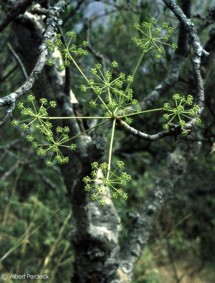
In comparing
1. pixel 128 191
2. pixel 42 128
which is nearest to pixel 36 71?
pixel 42 128

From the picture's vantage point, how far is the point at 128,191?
9.51 m

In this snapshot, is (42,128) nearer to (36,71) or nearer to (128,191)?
(36,71)

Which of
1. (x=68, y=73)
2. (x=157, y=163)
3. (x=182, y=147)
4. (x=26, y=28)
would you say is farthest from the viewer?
(x=157, y=163)

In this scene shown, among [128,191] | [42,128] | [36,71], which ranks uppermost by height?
[36,71]

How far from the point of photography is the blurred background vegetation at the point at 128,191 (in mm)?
6438

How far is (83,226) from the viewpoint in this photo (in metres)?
3.09

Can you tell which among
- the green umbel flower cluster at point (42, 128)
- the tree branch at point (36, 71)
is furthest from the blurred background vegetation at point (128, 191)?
the green umbel flower cluster at point (42, 128)

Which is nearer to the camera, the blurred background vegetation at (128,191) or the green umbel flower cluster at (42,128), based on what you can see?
the green umbel flower cluster at (42,128)

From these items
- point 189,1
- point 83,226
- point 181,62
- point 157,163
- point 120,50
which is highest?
point 120,50

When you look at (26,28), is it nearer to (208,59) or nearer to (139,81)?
(208,59)

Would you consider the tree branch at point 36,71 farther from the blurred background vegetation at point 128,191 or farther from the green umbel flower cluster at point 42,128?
the blurred background vegetation at point 128,191

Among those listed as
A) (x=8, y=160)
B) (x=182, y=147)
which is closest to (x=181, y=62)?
(x=182, y=147)

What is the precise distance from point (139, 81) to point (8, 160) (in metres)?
2.74

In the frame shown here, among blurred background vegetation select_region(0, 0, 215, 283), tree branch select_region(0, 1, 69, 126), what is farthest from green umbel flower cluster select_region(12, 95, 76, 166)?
blurred background vegetation select_region(0, 0, 215, 283)
